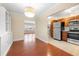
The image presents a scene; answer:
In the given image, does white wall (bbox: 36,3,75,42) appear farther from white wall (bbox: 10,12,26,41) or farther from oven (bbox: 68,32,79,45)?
white wall (bbox: 10,12,26,41)

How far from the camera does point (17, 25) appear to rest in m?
8.13

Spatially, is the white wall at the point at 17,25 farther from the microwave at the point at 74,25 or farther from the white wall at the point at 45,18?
the microwave at the point at 74,25

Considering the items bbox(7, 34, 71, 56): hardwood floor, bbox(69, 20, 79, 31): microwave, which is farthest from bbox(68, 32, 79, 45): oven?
bbox(7, 34, 71, 56): hardwood floor

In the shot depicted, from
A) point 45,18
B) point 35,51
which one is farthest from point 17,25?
point 35,51

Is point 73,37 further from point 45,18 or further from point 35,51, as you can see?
point 35,51

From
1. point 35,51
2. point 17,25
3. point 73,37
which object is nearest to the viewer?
point 35,51

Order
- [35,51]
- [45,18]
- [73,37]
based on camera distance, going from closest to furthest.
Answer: [35,51], [73,37], [45,18]

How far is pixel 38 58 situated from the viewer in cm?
97

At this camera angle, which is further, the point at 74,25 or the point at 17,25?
the point at 17,25

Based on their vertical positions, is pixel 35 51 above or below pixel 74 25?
below

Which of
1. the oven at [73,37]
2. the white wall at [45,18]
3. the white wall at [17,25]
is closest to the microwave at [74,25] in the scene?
the oven at [73,37]

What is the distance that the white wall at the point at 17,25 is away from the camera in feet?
25.7

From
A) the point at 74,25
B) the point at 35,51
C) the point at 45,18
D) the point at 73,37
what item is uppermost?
the point at 45,18

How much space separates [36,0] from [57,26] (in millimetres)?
7363
